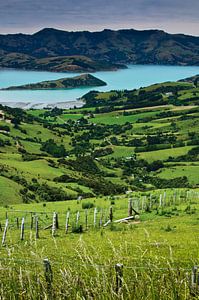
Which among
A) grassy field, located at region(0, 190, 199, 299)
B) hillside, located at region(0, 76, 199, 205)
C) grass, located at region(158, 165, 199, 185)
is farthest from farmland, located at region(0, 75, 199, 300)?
hillside, located at region(0, 76, 199, 205)

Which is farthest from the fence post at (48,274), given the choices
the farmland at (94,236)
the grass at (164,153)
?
the grass at (164,153)

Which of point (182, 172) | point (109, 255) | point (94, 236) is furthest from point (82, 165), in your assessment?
point (109, 255)

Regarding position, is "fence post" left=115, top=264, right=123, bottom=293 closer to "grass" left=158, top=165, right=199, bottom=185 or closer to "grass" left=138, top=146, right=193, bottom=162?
"grass" left=158, top=165, right=199, bottom=185

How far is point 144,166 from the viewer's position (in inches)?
6073

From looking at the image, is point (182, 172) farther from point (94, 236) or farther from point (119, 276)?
point (119, 276)

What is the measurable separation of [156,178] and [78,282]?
394 ft

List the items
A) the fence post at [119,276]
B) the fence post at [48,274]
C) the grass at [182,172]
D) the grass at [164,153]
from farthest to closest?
the grass at [164,153] → the grass at [182,172] → the fence post at [48,274] → the fence post at [119,276]

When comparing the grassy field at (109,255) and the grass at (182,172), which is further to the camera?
the grass at (182,172)

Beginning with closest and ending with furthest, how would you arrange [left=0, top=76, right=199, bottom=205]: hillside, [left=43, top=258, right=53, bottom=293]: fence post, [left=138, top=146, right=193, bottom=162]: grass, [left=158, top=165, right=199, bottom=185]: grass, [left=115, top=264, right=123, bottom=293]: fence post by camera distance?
[left=115, top=264, right=123, bottom=293]: fence post
[left=43, top=258, right=53, bottom=293]: fence post
[left=0, top=76, right=199, bottom=205]: hillside
[left=158, top=165, right=199, bottom=185]: grass
[left=138, top=146, right=193, bottom=162]: grass

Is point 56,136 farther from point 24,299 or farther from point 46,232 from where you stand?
point 24,299

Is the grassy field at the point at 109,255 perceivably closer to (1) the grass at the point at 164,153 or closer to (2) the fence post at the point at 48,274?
(2) the fence post at the point at 48,274

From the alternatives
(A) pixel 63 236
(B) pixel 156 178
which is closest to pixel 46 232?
(A) pixel 63 236

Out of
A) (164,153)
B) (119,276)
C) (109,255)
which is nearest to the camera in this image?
(119,276)

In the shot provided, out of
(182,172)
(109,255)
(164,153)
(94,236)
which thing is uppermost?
(109,255)
